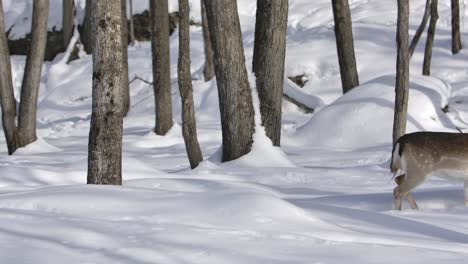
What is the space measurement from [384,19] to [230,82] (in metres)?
16.2

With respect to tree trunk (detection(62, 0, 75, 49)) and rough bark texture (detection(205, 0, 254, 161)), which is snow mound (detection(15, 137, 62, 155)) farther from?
tree trunk (detection(62, 0, 75, 49))

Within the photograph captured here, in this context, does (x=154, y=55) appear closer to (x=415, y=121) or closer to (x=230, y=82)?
(x=415, y=121)

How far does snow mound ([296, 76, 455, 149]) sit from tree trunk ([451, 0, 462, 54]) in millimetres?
6646

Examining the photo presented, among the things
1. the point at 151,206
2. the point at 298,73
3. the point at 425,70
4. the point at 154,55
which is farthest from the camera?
the point at 298,73

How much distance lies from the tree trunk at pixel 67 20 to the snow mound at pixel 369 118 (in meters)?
15.6

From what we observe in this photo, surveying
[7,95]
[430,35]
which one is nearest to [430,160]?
[7,95]

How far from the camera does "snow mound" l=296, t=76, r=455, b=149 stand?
51.9ft

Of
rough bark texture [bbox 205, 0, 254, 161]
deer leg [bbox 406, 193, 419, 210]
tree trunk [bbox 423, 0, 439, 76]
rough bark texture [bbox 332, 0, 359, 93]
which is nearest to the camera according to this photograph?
deer leg [bbox 406, 193, 419, 210]

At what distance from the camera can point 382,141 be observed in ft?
51.2

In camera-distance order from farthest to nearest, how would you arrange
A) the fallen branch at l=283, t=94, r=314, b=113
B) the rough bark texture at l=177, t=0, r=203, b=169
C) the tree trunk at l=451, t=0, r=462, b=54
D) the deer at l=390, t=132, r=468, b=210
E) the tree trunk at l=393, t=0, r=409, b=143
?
the tree trunk at l=451, t=0, r=462, b=54
the fallen branch at l=283, t=94, r=314, b=113
the rough bark texture at l=177, t=0, r=203, b=169
the tree trunk at l=393, t=0, r=409, b=143
the deer at l=390, t=132, r=468, b=210

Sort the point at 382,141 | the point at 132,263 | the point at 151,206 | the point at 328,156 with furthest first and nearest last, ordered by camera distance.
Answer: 1. the point at 382,141
2. the point at 328,156
3. the point at 151,206
4. the point at 132,263

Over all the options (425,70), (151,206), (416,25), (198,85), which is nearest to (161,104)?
(198,85)

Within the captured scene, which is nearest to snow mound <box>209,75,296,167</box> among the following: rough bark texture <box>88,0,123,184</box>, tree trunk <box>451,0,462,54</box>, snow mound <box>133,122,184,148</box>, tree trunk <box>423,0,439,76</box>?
rough bark texture <box>88,0,123,184</box>

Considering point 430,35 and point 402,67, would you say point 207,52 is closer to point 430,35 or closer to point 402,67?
point 430,35
